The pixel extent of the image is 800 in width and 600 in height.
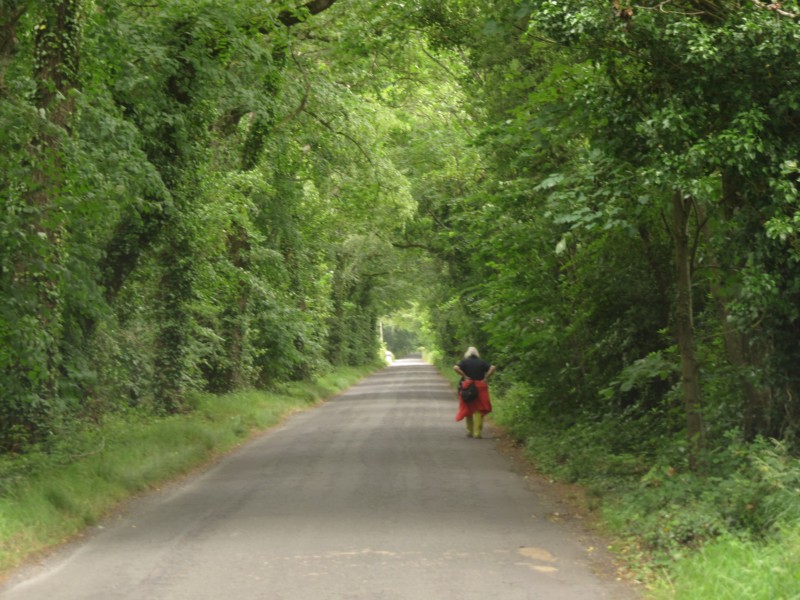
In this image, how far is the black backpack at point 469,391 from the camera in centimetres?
1975

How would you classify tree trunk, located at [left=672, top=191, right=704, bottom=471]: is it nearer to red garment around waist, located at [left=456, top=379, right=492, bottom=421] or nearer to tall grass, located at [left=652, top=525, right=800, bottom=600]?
tall grass, located at [left=652, top=525, right=800, bottom=600]

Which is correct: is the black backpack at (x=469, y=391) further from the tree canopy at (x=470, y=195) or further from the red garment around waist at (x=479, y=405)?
the tree canopy at (x=470, y=195)

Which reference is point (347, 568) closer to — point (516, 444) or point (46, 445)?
point (46, 445)

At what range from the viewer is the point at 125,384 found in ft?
64.2

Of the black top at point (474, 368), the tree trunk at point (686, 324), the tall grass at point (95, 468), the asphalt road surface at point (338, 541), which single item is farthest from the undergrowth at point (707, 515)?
the black top at point (474, 368)

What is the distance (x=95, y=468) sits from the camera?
12.9 m

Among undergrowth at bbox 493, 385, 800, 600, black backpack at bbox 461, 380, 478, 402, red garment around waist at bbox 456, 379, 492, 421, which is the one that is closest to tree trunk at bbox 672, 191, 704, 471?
undergrowth at bbox 493, 385, 800, 600

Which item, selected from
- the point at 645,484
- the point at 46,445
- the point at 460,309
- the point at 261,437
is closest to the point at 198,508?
the point at 46,445

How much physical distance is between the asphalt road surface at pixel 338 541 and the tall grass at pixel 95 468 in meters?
0.33

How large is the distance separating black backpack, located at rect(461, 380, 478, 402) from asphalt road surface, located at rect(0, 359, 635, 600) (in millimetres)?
3251

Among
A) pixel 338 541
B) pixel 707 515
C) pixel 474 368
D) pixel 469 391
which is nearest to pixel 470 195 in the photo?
pixel 474 368

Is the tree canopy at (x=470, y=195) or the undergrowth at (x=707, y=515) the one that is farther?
the tree canopy at (x=470, y=195)

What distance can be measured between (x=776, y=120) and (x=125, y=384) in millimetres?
13676

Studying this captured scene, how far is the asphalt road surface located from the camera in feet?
25.6
